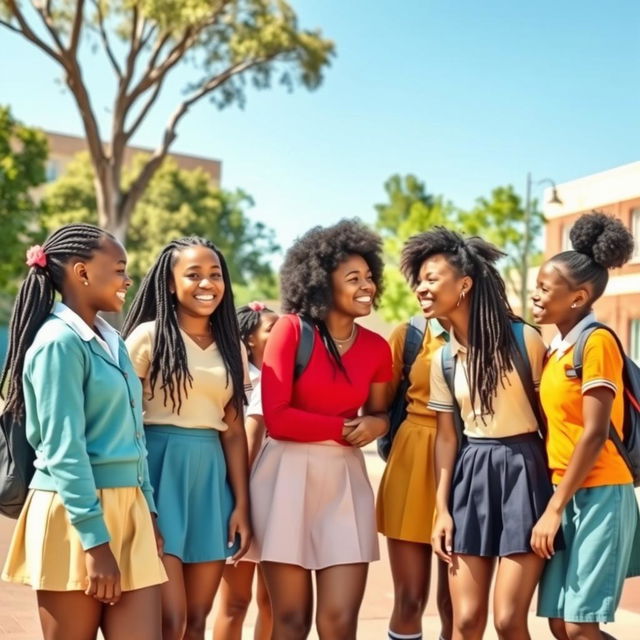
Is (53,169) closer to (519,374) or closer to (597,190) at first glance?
(597,190)

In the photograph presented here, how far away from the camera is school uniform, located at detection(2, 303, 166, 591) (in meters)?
3.25

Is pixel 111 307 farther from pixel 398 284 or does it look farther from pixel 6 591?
pixel 398 284

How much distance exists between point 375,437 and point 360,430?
8 centimetres

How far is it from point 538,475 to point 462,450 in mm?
334

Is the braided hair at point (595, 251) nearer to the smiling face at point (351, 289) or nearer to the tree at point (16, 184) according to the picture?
the smiling face at point (351, 289)

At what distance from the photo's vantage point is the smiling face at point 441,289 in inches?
172

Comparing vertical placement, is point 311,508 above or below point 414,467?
below

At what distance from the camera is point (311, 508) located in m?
4.37

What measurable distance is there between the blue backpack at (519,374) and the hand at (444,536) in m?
0.31

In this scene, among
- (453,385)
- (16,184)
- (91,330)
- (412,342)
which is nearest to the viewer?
(91,330)

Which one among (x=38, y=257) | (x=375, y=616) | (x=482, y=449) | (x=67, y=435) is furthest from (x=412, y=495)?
(x=375, y=616)

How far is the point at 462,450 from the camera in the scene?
14.4 ft

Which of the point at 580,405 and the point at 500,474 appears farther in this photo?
the point at 500,474

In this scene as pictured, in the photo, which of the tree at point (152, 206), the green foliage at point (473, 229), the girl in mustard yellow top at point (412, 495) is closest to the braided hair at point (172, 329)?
→ the girl in mustard yellow top at point (412, 495)
